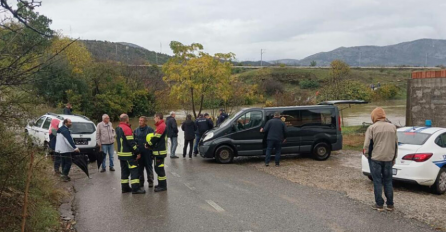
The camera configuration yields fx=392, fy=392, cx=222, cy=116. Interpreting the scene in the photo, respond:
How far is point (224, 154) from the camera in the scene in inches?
496

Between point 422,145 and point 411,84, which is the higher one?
point 411,84

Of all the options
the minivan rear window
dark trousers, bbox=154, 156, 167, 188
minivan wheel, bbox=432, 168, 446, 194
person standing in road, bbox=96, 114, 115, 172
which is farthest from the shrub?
dark trousers, bbox=154, 156, 167, 188

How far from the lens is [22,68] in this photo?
Result: 4.56m

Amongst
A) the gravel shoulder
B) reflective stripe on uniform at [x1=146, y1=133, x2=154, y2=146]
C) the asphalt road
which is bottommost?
the gravel shoulder

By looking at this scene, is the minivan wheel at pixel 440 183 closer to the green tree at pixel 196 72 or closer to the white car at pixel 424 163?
the white car at pixel 424 163

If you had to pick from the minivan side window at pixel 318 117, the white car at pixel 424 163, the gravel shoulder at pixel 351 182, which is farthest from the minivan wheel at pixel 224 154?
the white car at pixel 424 163

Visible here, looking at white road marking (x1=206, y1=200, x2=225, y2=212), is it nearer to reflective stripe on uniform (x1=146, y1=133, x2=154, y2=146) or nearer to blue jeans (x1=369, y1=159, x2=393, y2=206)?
reflective stripe on uniform (x1=146, y1=133, x2=154, y2=146)

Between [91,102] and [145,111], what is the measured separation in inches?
235

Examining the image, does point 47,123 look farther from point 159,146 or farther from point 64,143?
point 159,146

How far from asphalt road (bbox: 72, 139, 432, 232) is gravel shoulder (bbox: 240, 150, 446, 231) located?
39 cm

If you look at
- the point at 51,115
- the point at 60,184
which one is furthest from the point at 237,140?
the point at 51,115

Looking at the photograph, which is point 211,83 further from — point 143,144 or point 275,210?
point 275,210

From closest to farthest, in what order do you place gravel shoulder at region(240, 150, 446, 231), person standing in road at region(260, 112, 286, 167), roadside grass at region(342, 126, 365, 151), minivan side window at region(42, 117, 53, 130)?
gravel shoulder at region(240, 150, 446, 231) < person standing in road at region(260, 112, 286, 167) < minivan side window at region(42, 117, 53, 130) < roadside grass at region(342, 126, 365, 151)

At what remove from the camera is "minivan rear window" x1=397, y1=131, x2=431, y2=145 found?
8.96m
